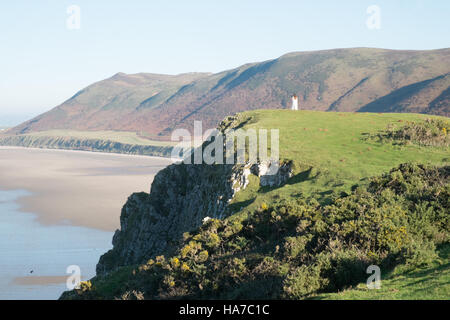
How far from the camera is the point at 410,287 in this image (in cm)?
1084

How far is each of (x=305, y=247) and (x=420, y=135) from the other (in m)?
18.8

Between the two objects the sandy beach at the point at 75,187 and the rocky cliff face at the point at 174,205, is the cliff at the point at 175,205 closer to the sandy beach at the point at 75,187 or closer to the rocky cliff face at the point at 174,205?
the rocky cliff face at the point at 174,205

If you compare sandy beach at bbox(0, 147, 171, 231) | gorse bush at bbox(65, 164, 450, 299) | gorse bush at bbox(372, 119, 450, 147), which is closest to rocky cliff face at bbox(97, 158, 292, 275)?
gorse bush at bbox(65, 164, 450, 299)

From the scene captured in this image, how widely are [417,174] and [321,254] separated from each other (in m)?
8.83

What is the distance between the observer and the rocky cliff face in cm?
2575

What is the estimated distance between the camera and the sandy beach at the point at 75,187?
55234 millimetres

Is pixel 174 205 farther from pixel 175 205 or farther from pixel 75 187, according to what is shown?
pixel 75 187

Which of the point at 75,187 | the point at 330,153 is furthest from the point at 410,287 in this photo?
the point at 75,187

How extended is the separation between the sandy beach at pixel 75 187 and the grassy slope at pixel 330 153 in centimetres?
2541

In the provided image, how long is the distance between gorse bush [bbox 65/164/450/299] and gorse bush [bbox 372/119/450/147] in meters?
10.5
